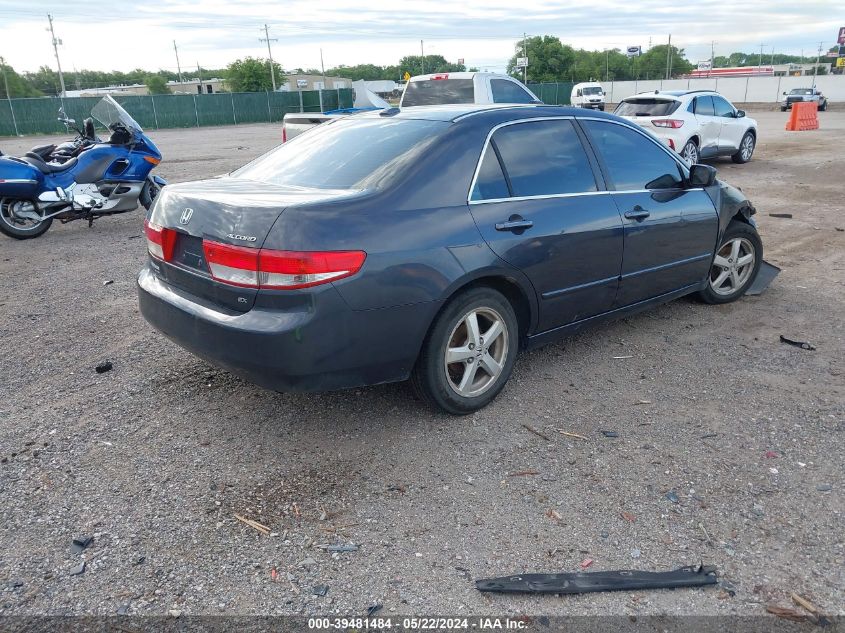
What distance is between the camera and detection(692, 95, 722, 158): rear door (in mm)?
14805

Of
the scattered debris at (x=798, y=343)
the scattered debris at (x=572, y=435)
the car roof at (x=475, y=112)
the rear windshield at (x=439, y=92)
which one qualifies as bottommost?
the scattered debris at (x=798, y=343)

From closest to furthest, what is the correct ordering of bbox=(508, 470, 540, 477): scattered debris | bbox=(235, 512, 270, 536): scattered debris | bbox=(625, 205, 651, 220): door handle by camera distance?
1. bbox=(235, 512, 270, 536): scattered debris
2. bbox=(508, 470, 540, 477): scattered debris
3. bbox=(625, 205, 651, 220): door handle

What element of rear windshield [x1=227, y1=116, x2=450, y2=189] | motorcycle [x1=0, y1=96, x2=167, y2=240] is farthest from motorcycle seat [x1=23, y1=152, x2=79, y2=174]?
rear windshield [x1=227, y1=116, x2=450, y2=189]

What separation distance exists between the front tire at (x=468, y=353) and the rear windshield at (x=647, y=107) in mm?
11849

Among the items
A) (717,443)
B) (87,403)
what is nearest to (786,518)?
(717,443)

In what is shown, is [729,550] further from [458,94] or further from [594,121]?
[458,94]

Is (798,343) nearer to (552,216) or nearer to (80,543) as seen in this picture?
(552,216)

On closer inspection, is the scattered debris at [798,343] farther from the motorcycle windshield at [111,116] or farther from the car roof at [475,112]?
the motorcycle windshield at [111,116]

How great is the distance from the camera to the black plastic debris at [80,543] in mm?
2872

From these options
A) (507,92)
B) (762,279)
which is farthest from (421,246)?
(507,92)

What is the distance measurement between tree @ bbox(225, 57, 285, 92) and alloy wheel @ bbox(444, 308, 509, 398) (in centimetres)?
7967

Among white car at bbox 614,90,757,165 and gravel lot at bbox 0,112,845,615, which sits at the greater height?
white car at bbox 614,90,757,165

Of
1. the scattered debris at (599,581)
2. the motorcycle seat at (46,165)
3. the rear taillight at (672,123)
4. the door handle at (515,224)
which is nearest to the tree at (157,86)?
the rear taillight at (672,123)

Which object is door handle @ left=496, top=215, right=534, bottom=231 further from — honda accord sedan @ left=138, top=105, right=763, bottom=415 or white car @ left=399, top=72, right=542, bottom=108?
white car @ left=399, top=72, right=542, bottom=108
